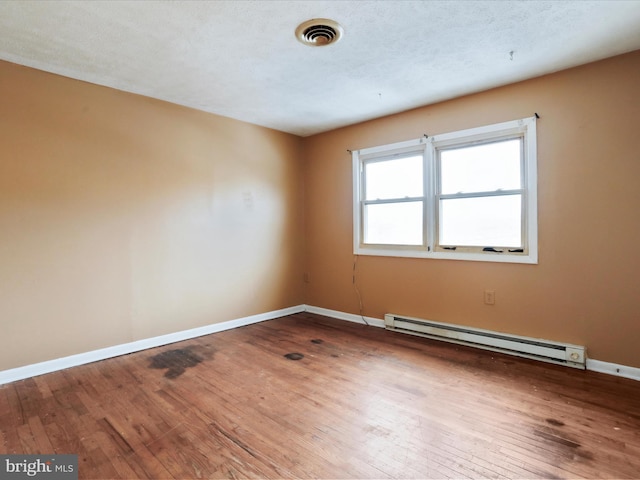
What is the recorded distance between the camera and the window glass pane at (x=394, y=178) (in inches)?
153

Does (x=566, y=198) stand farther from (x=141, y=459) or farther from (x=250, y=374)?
(x=141, y=459)

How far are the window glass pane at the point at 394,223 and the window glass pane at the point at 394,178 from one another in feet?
0.44

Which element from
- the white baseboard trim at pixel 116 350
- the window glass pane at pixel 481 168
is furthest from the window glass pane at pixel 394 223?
the white baseboard trim at pixel 116 350

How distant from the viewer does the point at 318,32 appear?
2.29 m

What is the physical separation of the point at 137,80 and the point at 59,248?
5.42 ft

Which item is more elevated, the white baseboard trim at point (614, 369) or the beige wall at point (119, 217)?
the beige wall at point (119, 217)

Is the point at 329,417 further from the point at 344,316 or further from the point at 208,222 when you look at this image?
the point at 208,222

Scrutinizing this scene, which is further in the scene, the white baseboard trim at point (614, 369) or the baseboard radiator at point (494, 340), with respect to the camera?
the baseboard radiator at point (494, 340)

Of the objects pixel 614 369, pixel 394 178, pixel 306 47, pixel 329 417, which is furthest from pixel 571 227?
pixel 306 47

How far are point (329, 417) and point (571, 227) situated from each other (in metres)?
2.56

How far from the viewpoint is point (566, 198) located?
2.88m

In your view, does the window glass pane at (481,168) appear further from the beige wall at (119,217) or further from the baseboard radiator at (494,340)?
the beige wall at (119,217)

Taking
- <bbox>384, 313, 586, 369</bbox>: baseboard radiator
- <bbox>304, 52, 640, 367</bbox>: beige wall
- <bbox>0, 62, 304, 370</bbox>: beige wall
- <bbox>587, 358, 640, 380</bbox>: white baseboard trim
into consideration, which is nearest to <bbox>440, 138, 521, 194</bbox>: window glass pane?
<bbox>304, 52, 640, 367</bbox>: beige wall

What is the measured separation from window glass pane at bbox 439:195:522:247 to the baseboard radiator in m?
0.89
